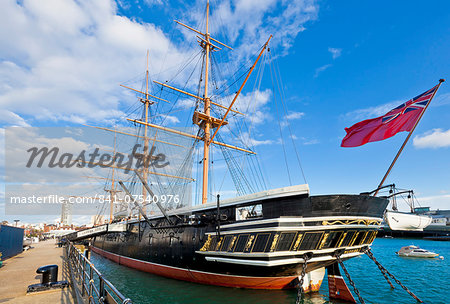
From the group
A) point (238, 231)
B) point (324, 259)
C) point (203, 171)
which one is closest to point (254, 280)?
point (238, 231)

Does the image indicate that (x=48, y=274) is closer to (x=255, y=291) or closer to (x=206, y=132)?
(x=255, y=291)

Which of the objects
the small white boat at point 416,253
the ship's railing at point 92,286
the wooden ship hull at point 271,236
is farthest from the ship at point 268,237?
the small white boat at point 416,253

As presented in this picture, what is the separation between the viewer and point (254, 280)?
1203 centimetres

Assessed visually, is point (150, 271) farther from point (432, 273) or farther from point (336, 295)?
point (432, 273)

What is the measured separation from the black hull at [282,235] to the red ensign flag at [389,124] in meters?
2.81

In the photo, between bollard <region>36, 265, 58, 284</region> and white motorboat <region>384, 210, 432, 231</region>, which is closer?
bollard <region>36, 265, 58, 284</region>

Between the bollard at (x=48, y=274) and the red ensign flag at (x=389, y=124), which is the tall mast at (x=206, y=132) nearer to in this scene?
the bollard at (x=48, y=274)

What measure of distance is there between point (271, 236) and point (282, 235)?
470mm

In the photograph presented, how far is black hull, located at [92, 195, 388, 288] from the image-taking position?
1034 cm

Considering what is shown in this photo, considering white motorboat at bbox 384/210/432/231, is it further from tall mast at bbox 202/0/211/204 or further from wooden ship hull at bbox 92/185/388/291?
tall mast at bbox 202/0/211/204

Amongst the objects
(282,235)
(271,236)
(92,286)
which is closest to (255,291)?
(271,236)

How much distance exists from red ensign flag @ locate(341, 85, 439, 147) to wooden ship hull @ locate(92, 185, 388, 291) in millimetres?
2783

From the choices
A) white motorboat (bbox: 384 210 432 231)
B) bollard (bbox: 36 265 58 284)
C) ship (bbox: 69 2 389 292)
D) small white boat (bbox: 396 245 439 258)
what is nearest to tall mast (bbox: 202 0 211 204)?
ship (bbox: 69 2 389 292)

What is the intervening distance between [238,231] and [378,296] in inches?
365
